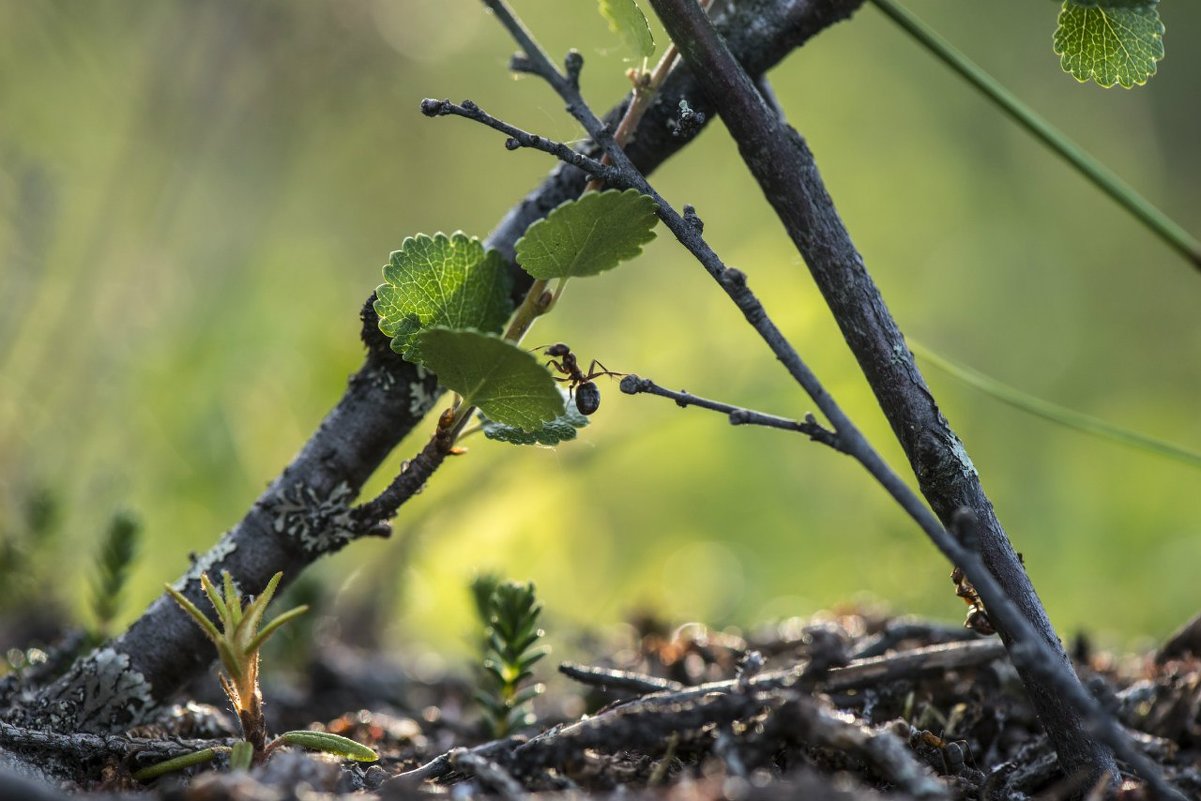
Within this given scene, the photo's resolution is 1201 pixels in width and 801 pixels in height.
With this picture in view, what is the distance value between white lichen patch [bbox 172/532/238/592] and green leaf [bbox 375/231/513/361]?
32cm

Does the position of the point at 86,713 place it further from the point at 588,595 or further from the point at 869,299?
the point at 588,595

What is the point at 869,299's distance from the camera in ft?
2.64

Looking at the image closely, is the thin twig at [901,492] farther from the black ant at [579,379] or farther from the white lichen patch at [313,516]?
the white lichen patch at [313,516]

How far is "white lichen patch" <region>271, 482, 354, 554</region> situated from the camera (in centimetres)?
93

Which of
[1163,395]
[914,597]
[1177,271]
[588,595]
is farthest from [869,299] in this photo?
Answer: [1177,271]

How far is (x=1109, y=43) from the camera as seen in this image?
2.65 feet

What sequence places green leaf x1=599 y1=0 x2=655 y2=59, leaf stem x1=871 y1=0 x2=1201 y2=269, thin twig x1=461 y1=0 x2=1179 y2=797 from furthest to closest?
1. leaf stem x1=871 y1=0 x2=1201 y2=269
2. green leaf x1=599 y1=0 x2=655 y2=59
3. thin twig x1=461 y1=0 x2=1179 y2=797

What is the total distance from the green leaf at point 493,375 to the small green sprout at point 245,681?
21 cm

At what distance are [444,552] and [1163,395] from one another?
265 centimetres

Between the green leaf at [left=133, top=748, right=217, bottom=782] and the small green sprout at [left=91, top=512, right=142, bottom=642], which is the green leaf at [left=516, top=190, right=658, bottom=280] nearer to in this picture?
the green leaf at [left=133, top=748, right=217, bottom=782]

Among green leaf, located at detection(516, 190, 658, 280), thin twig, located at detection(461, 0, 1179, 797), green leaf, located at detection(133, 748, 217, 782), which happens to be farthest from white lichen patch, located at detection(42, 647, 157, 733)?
thin twig, located at detection(461, 0, 1179, 797)

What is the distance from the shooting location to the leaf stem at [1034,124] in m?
0.89

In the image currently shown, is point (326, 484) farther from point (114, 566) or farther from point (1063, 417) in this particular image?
point (1063, 417)

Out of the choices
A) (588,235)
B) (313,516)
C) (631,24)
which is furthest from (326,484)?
(631,24)
